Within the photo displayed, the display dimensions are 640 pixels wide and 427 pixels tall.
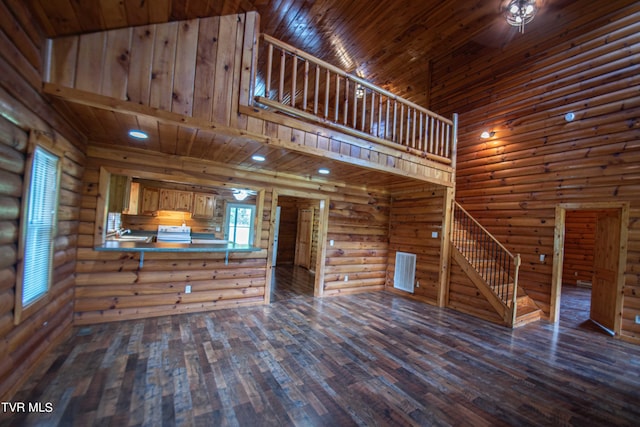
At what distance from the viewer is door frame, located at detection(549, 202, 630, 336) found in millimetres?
3912

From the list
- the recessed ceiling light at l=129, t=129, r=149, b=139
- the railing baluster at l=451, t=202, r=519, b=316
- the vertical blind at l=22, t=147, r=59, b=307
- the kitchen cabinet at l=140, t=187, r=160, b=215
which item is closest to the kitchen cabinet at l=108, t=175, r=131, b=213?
the kitchen cabinet at l=140, t=187, r=160, b=215

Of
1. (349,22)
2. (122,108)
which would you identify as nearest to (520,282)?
(349,22)

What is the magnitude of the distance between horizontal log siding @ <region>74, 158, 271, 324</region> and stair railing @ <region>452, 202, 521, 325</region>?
3.87 metres

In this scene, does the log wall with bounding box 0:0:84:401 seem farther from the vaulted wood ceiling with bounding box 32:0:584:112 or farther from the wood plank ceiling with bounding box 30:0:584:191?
the vaulted wood ceiling with bounding box 32:0:584:112

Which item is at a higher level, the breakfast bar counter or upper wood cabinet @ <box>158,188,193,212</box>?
upper wood cabinet @ <box>158,188,193,212</box>

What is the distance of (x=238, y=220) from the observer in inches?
319

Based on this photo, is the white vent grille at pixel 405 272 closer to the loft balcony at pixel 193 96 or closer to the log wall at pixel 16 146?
the loft balcony at pixel 193 96

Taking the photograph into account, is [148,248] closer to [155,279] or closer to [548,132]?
[155,279]

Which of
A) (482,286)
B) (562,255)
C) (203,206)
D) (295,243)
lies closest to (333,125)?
(482,286)

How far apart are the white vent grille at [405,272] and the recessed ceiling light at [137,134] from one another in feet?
16.9

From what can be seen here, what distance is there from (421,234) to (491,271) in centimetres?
139

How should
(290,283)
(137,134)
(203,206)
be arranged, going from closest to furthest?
(137,134) → (290,283) → (203,206)

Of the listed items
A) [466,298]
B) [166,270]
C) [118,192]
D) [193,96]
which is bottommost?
[466,298]

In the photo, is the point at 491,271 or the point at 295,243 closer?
the point at 491,271
